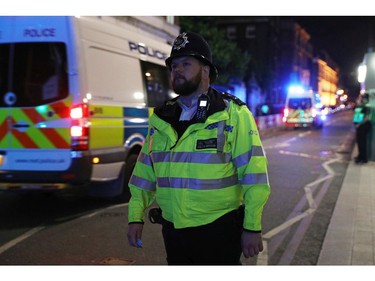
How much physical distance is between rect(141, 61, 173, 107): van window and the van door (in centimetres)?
177

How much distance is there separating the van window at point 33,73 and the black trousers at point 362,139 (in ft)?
27.6

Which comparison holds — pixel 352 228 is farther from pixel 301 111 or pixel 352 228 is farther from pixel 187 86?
pixel 301 111

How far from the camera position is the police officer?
8.05ft

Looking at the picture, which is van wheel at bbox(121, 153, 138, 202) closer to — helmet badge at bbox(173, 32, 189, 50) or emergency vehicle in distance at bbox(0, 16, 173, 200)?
emergency vehicle in distance at bbox(0, 16, 173, 200)

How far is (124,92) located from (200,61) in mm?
4211

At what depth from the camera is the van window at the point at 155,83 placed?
7383 millimetres

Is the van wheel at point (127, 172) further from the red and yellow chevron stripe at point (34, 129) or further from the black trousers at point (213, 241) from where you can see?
the black trousers at point (213, 241)

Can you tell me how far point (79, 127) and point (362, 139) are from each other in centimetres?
829

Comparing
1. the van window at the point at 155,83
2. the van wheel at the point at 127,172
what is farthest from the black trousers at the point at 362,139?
the van wheel at the point at 127,172

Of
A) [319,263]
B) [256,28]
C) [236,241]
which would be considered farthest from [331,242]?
[256,28]

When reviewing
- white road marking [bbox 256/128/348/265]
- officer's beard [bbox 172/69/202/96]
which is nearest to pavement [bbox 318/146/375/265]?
white road marking [bbox 256/128/348/265]

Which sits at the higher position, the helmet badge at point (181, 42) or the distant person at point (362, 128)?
the helmet badge at point (181, 42)

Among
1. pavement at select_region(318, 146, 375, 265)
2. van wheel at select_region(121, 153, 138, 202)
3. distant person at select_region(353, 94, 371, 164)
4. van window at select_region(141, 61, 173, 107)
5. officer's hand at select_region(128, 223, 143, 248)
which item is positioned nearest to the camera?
officer's hand at select_region(128, 223, 143, 248)

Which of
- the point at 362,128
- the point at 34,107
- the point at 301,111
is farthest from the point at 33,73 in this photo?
the point at 301,111
